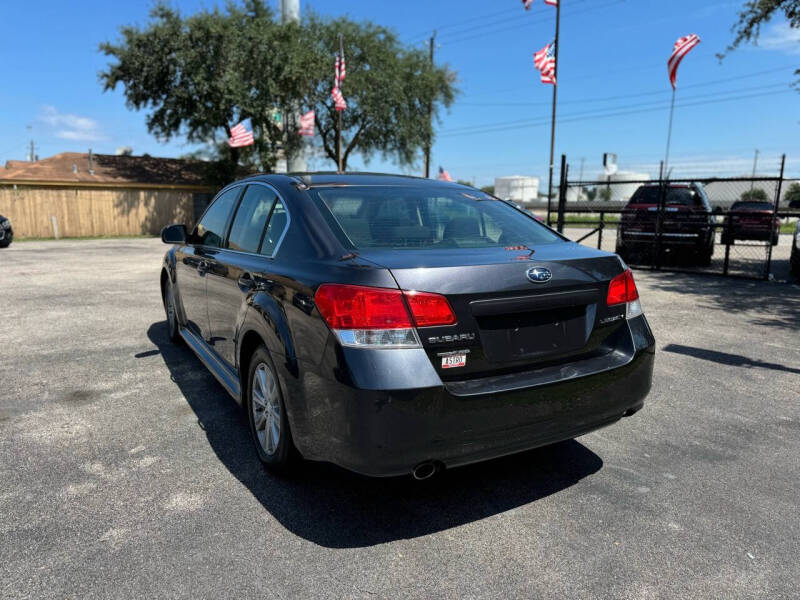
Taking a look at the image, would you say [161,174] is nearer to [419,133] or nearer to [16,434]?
[419,133]

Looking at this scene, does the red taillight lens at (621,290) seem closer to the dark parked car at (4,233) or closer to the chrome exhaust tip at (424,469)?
the chrome exhaust tip at (424,469)

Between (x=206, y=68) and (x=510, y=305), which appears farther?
(x=206, y=68)

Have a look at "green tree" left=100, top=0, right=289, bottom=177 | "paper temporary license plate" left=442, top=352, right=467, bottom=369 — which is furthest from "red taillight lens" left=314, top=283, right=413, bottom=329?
"green tree" left=100, top=0, right=289, bottom=177

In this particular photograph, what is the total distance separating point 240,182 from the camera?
4152 mm

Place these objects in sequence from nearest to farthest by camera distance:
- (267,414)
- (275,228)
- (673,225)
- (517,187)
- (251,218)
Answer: (267,414) → (275,228) → (251,218) → (673,225) → (517,187)

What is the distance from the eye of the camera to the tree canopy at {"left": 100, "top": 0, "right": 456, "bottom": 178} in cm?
2806

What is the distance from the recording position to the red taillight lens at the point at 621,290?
289 centimetres

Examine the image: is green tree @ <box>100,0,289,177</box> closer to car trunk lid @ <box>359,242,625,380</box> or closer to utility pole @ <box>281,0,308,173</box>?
utility pole @ <box>281,0,308,173</box>

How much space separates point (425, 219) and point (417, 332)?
102 centimetres

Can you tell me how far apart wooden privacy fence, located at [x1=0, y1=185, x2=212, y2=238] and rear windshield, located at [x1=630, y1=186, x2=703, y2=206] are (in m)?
25.1

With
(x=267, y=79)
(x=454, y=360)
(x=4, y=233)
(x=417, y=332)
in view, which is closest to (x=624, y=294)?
(x=454, y=360)

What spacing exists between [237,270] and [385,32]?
32828 millimetres

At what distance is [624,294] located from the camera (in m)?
2.97

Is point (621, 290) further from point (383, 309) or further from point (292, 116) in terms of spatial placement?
point (292, 116)
